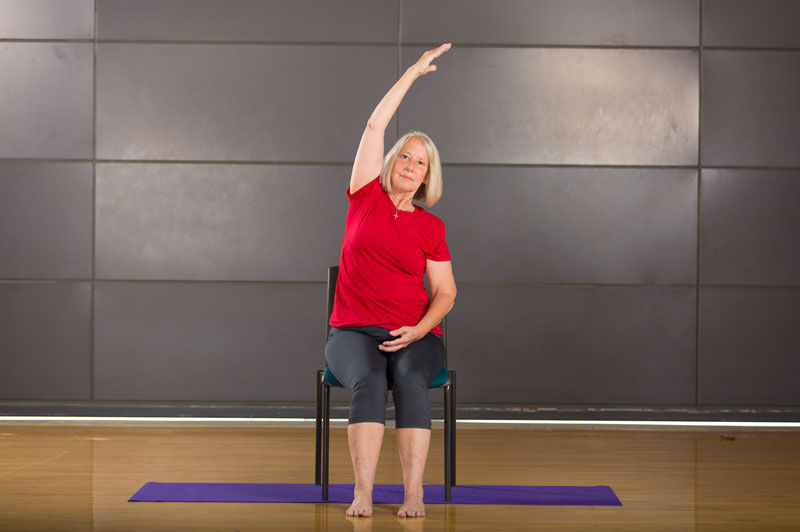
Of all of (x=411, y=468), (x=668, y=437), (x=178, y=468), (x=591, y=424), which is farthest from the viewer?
(x=591, y=424)

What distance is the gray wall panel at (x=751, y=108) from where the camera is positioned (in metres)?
4.48

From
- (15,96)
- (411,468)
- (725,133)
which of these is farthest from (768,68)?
(15,96)

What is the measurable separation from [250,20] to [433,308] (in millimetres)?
2329

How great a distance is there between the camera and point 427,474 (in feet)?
10.8

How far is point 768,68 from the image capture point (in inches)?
176

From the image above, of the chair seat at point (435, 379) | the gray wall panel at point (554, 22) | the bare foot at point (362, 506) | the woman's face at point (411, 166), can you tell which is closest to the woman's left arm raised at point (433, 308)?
the chair seat at point (435, 379)

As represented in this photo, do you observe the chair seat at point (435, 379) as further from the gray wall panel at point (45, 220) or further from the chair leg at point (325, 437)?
the gray wall panel at point (45, 220)

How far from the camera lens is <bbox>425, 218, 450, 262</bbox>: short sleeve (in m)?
2.92

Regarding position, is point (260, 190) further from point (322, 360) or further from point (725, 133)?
point (725, 133)

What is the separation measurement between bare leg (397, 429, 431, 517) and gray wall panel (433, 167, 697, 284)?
6.43 ft

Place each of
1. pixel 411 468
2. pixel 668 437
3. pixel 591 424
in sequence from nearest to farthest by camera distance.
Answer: pixel 411 468
pixel 668 437
pixel 591 424

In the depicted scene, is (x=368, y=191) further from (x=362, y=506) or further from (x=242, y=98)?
(x=242, y=98)

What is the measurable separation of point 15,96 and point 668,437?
12.1 feet

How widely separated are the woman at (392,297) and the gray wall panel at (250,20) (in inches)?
66.8
